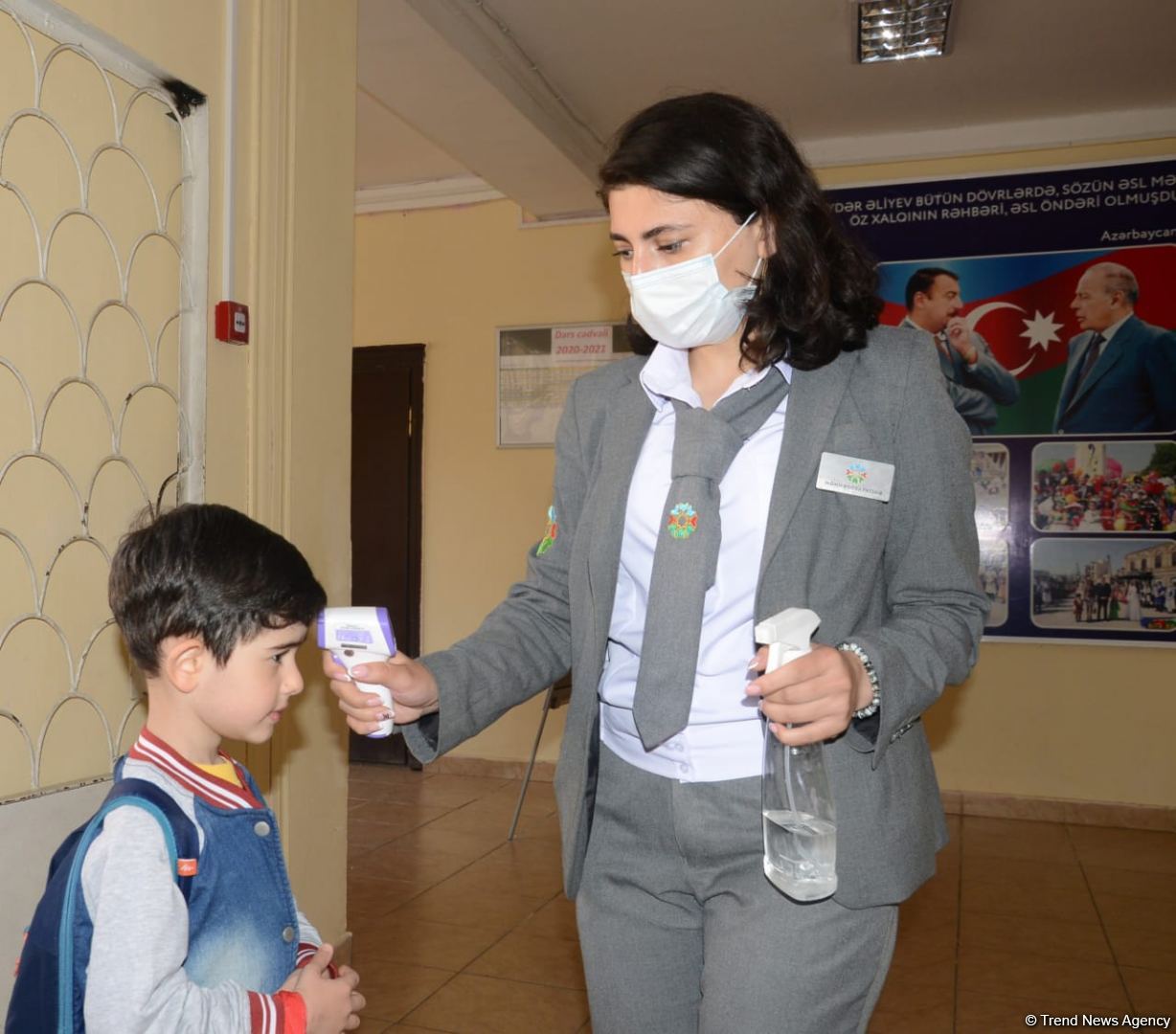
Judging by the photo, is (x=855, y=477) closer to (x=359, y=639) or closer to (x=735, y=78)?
(x=359, y=639)

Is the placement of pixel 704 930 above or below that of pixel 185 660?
below

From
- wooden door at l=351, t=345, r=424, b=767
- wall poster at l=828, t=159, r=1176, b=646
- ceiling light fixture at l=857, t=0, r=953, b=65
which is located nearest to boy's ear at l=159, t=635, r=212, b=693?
ceiling light fixture at l=857, t=0, r=953, b=65

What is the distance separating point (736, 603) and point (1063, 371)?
14.5 feet

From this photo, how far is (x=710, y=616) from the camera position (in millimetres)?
1242

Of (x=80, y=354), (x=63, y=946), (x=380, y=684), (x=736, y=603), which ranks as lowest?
(x=63, y=946)

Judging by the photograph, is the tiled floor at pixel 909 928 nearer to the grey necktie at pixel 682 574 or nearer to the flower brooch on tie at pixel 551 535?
the flower brooch on tie at pixel 551 535

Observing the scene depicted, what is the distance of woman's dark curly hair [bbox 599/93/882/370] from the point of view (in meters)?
1.31

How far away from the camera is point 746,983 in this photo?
3.79 ft

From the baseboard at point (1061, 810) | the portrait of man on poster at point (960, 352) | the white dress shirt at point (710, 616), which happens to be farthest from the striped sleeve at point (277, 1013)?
the portrait of man on poster at point (960, 352)

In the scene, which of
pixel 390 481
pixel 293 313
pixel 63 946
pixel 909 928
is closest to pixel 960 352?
pixel 909 928

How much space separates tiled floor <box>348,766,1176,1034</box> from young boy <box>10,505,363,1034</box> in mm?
1771

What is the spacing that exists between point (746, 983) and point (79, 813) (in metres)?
1.38

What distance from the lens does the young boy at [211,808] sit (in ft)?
3.71

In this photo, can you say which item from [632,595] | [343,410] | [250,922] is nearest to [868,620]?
[632,595]
